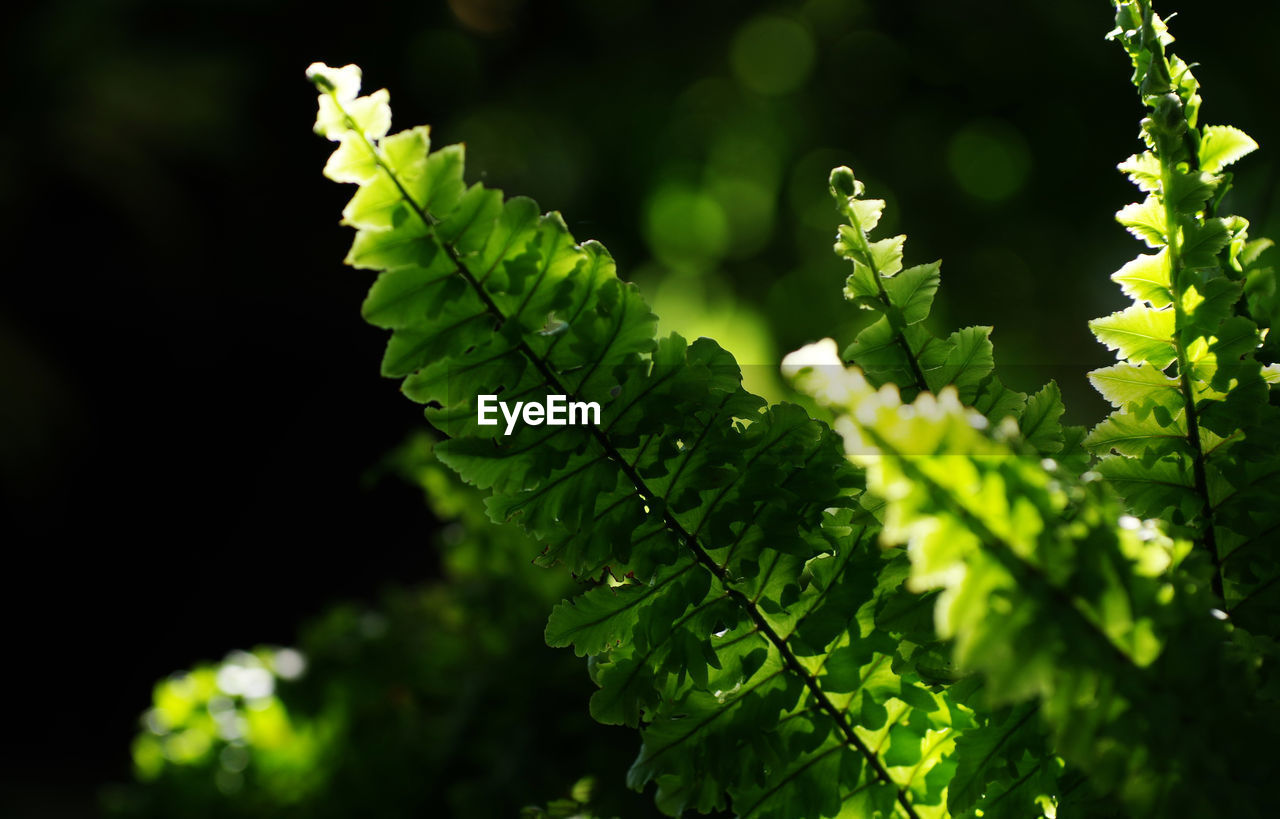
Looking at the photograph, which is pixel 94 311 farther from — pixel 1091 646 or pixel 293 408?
pixel 1091 646

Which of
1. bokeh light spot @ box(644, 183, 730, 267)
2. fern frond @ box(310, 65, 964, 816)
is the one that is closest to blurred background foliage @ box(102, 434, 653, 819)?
fern frond @ box(310, 65, 964, 816)

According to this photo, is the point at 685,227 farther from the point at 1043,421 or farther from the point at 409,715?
the point at 1043,421

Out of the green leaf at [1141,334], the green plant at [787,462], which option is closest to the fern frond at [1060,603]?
the green plant at [787,462]

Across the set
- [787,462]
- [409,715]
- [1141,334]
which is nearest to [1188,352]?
[1141,334]

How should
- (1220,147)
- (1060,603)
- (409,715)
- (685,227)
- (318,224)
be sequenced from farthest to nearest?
(318,224) < (685,227) < (409,715) < (1220,147) < (1060,603)

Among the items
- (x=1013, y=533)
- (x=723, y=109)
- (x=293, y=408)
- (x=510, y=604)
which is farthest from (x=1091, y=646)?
(x=293, y=408)

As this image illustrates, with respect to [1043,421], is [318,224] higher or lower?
higher

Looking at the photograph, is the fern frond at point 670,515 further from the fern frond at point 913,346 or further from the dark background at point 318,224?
the dark background at point 318,224
